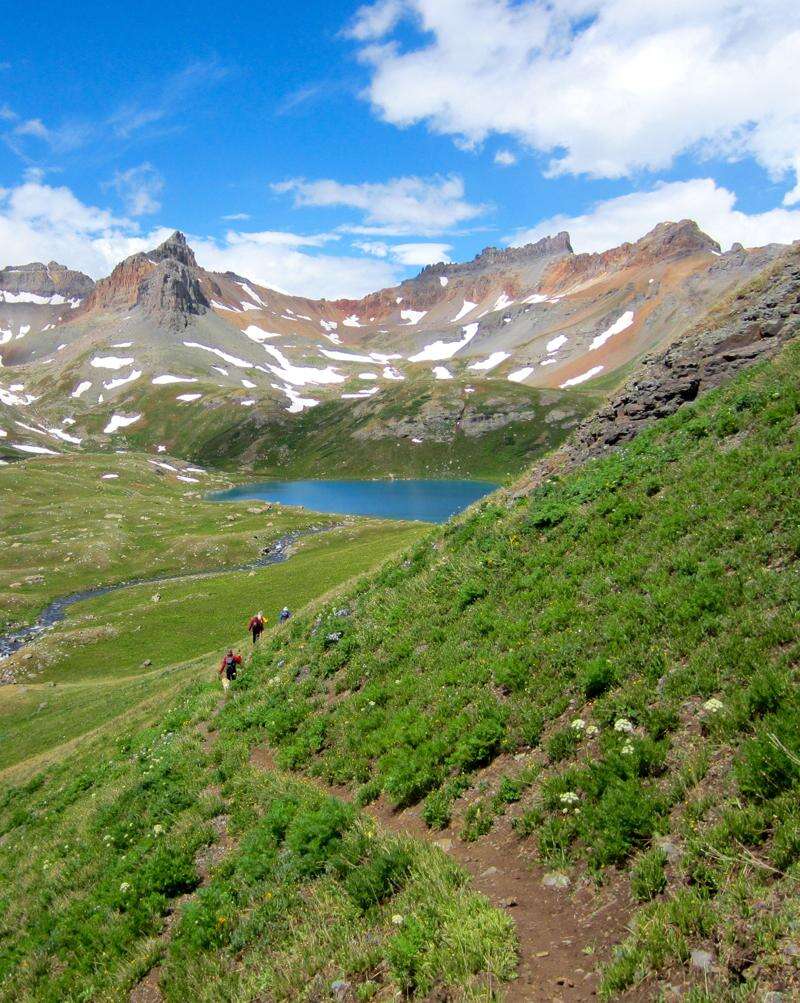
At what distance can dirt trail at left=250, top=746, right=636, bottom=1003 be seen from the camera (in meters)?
6.74

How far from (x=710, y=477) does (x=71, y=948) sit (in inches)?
744

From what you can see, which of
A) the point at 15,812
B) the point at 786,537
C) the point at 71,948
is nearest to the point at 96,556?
the point at 15,812

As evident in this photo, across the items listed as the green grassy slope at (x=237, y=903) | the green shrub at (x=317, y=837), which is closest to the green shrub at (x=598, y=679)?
the green grassy slope at (x=237, y=903)

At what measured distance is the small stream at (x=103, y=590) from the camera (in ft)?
215

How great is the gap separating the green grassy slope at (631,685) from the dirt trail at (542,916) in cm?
31

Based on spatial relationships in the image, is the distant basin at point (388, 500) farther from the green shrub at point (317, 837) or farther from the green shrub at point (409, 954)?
the green shrub at point (409, 954)

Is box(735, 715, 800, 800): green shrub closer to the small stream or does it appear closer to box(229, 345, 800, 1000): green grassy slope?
box(229, 345, 800, 1000): green grassy slope

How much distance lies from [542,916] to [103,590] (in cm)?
9072

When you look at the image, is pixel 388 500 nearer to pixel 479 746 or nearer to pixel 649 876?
pixel 479 746

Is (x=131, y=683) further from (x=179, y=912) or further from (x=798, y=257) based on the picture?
(x=798, y=257)

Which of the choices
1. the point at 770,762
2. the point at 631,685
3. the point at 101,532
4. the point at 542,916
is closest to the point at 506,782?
the point at 542,916

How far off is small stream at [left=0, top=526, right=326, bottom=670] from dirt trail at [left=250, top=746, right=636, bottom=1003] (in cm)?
5917

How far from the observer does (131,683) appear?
4497cm

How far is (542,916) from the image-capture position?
7859mm
